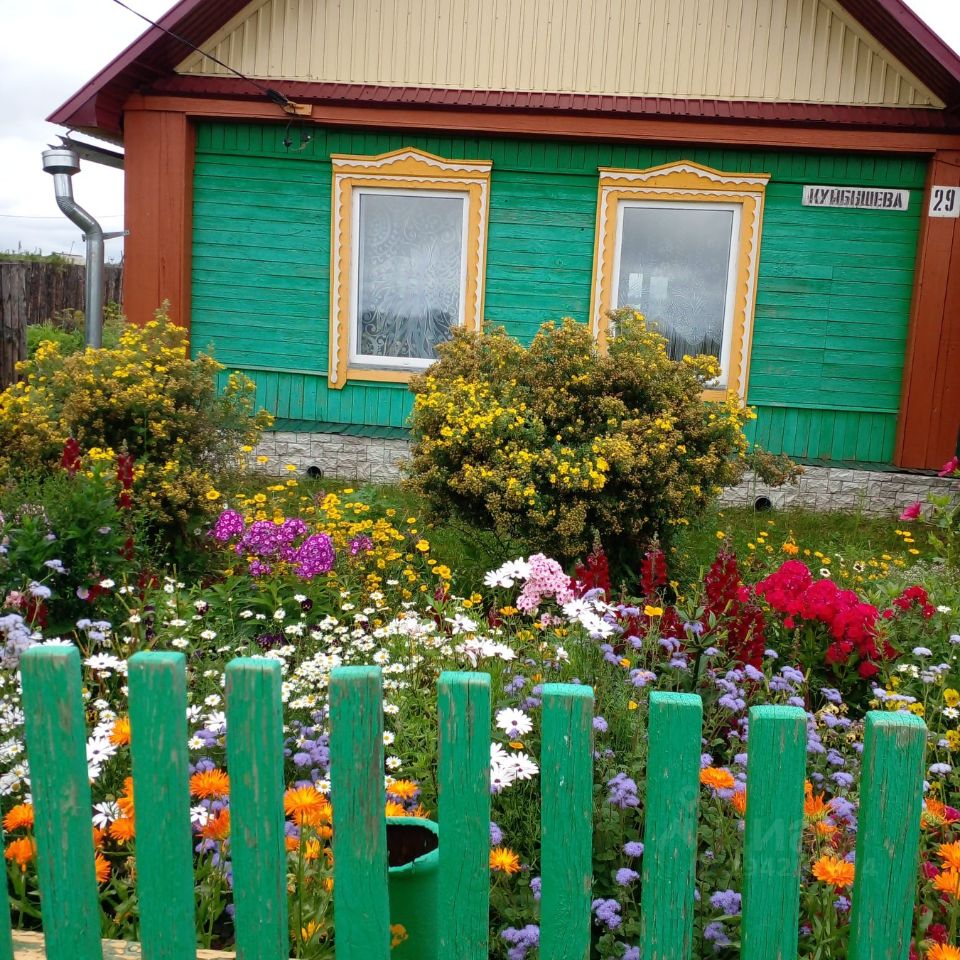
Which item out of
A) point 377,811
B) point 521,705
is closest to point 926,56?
point 521,705

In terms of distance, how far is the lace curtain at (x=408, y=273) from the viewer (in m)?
8.77

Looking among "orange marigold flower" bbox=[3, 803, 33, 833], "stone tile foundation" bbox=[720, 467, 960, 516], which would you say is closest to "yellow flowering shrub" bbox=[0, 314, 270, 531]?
"orange marigold flower" bbox=[3, 803, 33, 833]

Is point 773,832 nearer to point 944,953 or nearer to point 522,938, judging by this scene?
point 944,953

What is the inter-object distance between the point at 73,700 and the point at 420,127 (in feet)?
24.7

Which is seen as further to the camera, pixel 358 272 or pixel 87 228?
pixel 358 272

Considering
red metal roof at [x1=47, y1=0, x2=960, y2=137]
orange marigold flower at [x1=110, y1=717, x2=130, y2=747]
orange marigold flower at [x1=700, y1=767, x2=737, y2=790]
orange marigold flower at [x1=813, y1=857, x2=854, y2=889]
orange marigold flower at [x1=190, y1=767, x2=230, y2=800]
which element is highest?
red metal roof at [x1=47, y1=0, x2=960, y2=137]

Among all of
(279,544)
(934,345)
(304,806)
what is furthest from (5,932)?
(934,345)

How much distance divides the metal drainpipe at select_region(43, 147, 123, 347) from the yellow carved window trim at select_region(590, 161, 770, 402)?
417cm

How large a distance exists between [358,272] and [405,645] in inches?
243

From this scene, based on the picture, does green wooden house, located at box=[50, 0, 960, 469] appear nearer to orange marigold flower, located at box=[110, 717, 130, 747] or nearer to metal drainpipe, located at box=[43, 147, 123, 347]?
metal drainpipe, located at box=[43, 147, 123, 347]

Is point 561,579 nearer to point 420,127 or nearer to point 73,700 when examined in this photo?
point 73,700

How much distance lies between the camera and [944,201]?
7.99 m

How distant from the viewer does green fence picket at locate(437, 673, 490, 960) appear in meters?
1.50

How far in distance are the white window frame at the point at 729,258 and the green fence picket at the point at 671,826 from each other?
23.4ft
